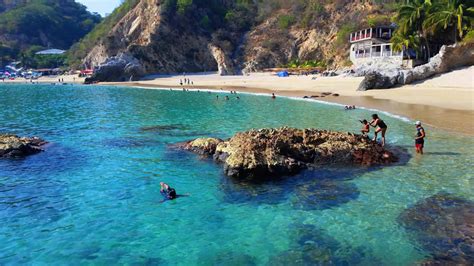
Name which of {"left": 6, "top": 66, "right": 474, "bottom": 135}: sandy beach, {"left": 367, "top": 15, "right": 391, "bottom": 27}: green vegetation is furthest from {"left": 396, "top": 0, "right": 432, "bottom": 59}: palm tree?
{"left": 367, "top": 15, "right": 391, "bottom": 27}: green vegetation

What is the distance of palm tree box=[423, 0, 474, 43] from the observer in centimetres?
4303

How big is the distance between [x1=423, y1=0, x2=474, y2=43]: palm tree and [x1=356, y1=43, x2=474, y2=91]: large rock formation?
4046mm

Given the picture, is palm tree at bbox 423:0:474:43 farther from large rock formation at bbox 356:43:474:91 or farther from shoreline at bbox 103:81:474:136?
shoreline at bbox 103:81:474:136

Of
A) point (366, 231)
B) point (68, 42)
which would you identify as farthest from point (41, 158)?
point (68, 42)

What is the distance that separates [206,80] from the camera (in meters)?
71.1

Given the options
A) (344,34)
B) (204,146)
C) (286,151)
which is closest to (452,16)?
(344,34)

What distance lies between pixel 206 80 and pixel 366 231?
63379 mm

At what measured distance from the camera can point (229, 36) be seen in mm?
88125

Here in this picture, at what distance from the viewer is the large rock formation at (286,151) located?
1386 cm

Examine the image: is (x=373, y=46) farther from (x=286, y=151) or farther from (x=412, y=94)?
(x=286, y=151)

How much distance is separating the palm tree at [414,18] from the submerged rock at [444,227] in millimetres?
41906

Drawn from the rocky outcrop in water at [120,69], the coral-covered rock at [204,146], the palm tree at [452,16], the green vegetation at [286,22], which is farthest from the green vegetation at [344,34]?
the coral-covered rock at [204,146]

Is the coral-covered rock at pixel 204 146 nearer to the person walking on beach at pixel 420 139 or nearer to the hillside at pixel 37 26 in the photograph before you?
the person walking on beach at pixel 420 139

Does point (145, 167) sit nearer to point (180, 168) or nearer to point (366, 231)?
point (180, 168)
